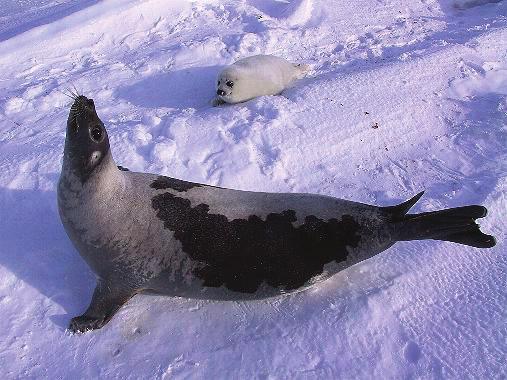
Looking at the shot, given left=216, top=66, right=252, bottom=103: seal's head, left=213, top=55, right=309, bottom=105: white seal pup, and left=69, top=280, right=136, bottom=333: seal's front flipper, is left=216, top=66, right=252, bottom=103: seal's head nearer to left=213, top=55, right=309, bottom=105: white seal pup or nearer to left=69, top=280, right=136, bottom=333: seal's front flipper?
left=213, top=55, right=309, bottom=105: white seal pup

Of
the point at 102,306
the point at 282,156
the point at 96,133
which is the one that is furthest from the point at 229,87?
the point at 102,306

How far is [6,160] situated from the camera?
3490 mm

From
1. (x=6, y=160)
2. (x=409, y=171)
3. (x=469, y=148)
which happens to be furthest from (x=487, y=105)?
(x=6, y=160)

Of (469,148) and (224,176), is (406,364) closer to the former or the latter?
(224,176)

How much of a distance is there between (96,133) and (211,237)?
76 cm

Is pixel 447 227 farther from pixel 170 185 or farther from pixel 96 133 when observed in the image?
pixel 96 133

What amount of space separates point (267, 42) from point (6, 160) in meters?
2.97

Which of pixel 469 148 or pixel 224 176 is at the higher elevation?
pixel 224 176

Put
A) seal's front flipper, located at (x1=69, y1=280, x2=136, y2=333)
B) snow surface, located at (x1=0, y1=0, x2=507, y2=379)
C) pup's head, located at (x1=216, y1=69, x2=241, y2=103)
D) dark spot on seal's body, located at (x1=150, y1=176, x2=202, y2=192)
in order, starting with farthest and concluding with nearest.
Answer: pup's head, located at (x1=216, y1=69, x2=241, y2=103) → dark spot on seal's body, located at (x1=150, y1=176, x2=202, y2=192) → seal's front flipper, located at (x1=69, y1=280, x2=136, y2=333) → snow surface, located at (x1=0, y1=0, x2=507, y2=379)

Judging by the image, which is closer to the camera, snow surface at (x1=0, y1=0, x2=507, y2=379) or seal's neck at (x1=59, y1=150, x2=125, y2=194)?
snow surface at (x1=0, y1=0, x2=507, y2=379)

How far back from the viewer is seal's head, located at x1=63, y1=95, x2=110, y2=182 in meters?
2.36

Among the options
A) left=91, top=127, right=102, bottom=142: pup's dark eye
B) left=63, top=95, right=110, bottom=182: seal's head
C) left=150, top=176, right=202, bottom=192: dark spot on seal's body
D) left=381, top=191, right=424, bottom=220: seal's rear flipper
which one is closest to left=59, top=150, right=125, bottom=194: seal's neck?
left=63, top=95, right=110, bottom=182: seal's head

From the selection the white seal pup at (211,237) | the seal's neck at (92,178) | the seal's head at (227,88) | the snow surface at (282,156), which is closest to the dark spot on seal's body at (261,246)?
the white seal pup at (211,237)

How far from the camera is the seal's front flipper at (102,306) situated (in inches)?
96.6
